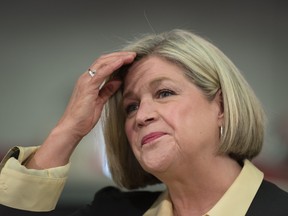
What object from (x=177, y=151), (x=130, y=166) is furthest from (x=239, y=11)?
(x=177, y=151)

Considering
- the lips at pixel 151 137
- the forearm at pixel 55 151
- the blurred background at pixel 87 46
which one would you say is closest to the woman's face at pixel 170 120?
the lips at pixel 151 137

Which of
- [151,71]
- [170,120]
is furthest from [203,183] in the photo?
[151,71]

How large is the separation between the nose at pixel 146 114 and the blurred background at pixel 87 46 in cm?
74

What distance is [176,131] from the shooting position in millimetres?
1213

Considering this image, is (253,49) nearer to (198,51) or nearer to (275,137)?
(275,137)

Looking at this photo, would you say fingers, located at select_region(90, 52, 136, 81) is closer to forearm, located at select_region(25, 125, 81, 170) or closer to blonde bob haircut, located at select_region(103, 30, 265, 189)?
blonde bob haircut, located at select_region(103, 30, 265, 189)

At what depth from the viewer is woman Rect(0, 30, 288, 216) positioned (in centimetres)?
123

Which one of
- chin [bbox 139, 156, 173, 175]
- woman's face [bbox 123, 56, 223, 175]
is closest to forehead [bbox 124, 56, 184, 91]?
woman's face [bbox 123, 56, 223, 175]

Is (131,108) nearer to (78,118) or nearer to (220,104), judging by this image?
(78,118)

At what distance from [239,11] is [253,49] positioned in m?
0.16

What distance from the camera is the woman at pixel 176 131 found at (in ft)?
4.03

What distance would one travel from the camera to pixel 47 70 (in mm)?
2037

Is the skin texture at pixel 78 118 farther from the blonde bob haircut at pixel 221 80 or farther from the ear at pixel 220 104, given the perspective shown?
the ear at pixel 220 104

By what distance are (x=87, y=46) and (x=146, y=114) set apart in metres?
0.87
